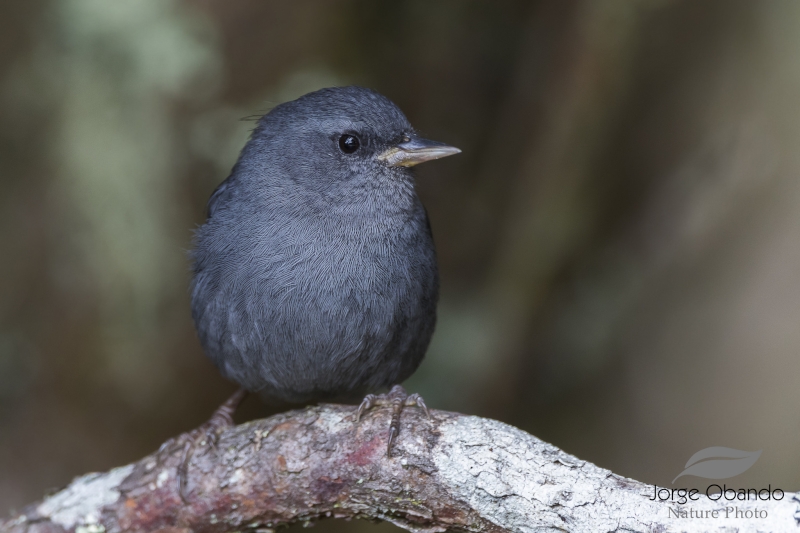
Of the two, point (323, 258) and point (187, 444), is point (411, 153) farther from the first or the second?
point (187, 444)

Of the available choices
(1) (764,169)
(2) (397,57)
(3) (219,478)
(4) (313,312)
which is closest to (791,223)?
(1) (764,169)

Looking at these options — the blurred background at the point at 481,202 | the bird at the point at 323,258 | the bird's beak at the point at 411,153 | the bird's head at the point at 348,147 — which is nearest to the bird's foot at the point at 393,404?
the bird at the point at 323,258

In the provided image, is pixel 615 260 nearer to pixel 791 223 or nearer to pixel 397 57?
pixel 791 223

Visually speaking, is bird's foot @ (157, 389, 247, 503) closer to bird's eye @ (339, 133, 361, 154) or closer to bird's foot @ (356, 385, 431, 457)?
bird's foot @ (356, 385, 431, 457)

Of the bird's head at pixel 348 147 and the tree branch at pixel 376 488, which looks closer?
the tree branch at pixel 376 488

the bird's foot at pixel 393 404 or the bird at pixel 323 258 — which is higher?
the bird at pixel 323 258

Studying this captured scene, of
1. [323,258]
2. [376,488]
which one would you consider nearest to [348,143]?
[323,258]
